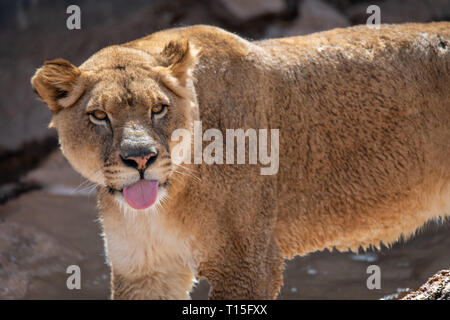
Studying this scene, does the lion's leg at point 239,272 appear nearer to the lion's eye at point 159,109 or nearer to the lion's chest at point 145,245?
the lion's chest at point 145,245

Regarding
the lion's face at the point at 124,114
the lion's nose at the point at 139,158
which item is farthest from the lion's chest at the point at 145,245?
the lion's nose at the point at 139,158

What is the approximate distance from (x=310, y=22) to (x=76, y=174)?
12.2 feet

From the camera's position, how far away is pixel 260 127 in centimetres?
423

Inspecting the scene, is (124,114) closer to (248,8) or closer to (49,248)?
(49,248)

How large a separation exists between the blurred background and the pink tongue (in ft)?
10.6

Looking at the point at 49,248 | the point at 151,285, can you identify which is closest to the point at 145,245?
the point at 151,285

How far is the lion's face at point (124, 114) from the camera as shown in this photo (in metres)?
3.53

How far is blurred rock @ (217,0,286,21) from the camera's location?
9.23 m

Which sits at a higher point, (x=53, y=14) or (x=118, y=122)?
(x=53, y=14)

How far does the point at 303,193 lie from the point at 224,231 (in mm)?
646

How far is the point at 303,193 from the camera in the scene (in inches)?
172
